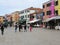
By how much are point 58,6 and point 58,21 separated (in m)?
10.2

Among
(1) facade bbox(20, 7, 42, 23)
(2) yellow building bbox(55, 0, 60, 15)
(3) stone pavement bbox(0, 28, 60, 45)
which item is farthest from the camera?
(1) facade bbox(20, 7, 42, 23)

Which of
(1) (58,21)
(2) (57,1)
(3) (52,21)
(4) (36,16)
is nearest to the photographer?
(1) (58,21)

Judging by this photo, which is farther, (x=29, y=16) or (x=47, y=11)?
(x=29, y=16)

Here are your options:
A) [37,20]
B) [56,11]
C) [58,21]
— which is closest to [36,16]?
[37,20]

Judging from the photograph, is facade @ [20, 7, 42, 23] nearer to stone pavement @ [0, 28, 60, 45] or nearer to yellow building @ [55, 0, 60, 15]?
yellow building @ [55, 0, 60, 15]

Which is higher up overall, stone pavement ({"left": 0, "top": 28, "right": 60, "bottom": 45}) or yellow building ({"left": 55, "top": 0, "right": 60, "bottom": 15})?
yellow building ({"left": 55, "top": 0, "right": 60, "bottom": 15})

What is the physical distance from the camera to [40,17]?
91625 millimetres

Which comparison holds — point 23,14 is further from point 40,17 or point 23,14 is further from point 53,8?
point 53,8

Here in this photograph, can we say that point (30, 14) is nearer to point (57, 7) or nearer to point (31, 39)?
point (57, 7)

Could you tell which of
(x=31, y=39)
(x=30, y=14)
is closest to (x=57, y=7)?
(x=30, y=14)

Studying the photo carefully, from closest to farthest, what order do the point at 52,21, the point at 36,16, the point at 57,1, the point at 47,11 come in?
the point at 52,21 → the point at 57,1 → the point at 47,11 → the point at 36,16

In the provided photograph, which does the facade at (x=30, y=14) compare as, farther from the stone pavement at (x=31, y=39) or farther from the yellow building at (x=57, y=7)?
the stone pavement at (x=31, y=39)

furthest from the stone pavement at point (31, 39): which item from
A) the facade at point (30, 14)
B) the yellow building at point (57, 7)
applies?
the facade at point (30, 14)

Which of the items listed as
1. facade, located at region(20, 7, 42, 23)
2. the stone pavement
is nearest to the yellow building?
facade, located at region(20, 7, 42, 23)
